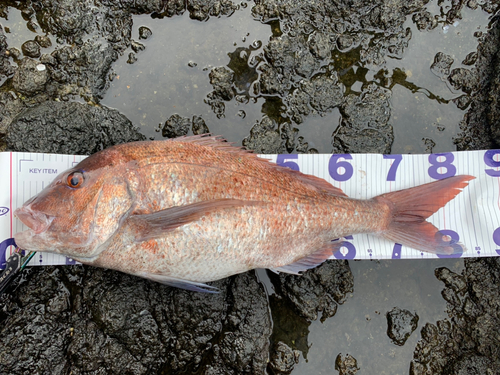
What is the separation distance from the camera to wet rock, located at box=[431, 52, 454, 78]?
295cm

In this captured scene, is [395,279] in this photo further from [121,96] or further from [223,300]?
[121,96]

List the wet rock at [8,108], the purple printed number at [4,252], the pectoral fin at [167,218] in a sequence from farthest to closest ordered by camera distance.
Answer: the wet rock at [8,108] → the purple printed number at [4,252] → the pectoral fin at [167,218]

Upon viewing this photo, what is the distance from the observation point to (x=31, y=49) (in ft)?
9.06

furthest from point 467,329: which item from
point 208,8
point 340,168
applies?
point 208,8

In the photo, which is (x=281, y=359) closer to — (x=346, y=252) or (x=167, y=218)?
(x=346, y=252)

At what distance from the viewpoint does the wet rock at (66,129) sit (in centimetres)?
261

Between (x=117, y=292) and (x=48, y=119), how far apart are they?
1.44 meters

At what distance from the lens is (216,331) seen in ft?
8.78

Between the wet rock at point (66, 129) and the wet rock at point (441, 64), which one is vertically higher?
the wet rock at point (441, 64)

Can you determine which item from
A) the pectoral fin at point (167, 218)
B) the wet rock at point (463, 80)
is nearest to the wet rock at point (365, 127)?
the wet rock at point (463, 80)

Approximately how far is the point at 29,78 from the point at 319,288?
2.89 metres

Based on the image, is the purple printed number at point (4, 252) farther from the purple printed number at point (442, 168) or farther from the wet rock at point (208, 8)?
the purple printed number at point (442, 168)

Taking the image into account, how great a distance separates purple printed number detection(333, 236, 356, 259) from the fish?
0.89 ft

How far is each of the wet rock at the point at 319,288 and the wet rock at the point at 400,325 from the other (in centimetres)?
42
